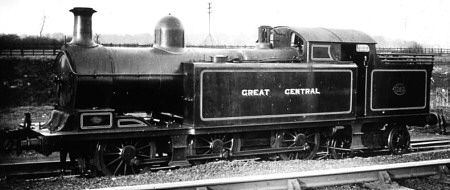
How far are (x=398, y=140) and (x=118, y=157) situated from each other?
20.9 feet

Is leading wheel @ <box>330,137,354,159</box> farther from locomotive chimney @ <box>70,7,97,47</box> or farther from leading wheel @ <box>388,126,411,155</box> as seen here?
locomotive chimney @ <box>70,7,97,47</box>

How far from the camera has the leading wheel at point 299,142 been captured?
32.0ft

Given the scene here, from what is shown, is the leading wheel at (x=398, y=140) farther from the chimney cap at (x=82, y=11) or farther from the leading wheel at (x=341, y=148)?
the chimney cap at (x=82, y=11)

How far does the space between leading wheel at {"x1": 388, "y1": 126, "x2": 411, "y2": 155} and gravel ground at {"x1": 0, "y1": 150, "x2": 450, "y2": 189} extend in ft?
6.11

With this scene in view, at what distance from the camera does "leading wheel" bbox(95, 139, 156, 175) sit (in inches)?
316

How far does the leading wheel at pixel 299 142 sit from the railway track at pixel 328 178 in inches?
124

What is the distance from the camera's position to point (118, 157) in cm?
822

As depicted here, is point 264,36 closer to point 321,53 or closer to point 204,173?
point 321,53

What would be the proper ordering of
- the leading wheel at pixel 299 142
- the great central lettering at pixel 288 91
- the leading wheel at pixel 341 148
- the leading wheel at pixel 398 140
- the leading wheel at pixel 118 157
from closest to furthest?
the leading wheel at pixel 118 157, the great central lettering at pixel 288 91, the leading wheel at pixel 299 142, the leading wheel at pixel 341 148, the leading wheel at pixel 398 140

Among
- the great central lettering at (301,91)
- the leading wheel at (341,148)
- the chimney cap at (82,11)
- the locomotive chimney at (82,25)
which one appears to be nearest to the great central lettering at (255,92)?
the great central lettering at (301,91)

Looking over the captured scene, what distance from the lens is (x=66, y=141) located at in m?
7.80

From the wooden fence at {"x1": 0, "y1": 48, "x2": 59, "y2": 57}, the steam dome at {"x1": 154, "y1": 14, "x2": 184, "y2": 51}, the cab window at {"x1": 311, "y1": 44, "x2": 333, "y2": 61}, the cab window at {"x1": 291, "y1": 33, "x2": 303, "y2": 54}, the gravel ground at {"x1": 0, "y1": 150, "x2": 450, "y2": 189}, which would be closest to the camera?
the gravel ground at {"x1": 0, "y1": 150, "x2": 450, "y2": 189}

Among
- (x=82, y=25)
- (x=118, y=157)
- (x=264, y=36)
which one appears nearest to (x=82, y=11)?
(x=82, y=25)

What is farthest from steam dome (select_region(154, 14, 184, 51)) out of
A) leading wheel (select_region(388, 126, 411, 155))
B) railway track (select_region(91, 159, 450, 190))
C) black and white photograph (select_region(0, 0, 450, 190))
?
leading wheel (select_region(388, 126, 411, 155))
